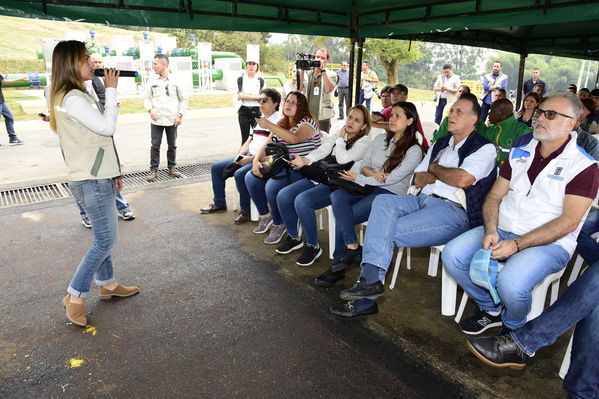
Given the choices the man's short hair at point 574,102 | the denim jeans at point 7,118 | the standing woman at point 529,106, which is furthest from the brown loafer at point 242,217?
the denim jeans at point 7,118

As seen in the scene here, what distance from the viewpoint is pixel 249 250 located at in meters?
4.18

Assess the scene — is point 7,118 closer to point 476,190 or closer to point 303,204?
point 303,204

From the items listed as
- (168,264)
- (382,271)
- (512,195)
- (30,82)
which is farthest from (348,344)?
(30,82)

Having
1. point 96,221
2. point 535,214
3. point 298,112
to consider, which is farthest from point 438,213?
point 96,221

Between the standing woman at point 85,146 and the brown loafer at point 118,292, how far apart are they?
0.28 meters

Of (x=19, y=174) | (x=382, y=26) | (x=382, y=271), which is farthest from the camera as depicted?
(x=19, y=174)

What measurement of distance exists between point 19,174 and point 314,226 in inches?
219

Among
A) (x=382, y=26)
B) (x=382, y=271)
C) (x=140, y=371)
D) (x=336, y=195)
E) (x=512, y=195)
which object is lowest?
(x=140, y=371)

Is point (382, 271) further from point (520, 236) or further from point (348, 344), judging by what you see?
point (520, 236)

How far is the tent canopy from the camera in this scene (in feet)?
12.5

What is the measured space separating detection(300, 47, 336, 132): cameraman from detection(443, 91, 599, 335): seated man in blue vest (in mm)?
4032

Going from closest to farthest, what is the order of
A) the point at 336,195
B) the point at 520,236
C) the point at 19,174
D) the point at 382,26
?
1. the point at 520,236
2. the point at 336,195
3. the point at 382,26
4. the point at 19,174

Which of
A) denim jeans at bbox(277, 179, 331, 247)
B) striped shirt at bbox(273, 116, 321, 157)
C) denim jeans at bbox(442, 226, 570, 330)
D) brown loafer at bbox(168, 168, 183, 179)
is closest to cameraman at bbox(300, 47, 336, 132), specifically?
striped shirt at bbox(273, 116, 321, 157)

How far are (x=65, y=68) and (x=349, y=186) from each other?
2.27m
